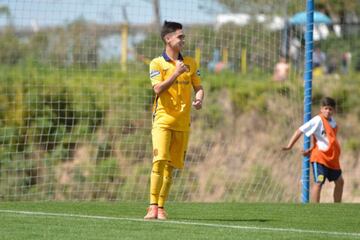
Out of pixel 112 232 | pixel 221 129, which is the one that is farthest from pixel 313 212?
pixel 221 129

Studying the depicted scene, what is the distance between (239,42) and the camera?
16391 mm

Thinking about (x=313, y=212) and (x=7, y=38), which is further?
(x=7, y=38)

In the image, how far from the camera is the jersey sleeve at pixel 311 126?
14038mm

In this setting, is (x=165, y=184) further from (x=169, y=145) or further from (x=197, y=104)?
(x=197, y=104)

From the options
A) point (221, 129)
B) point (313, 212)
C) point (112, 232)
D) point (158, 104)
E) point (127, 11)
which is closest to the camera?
point (112, 232)

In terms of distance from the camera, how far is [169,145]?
10836 mm

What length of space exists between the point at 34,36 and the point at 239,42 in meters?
3.74

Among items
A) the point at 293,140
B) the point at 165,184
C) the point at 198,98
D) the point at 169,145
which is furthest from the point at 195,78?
the point at 293,140

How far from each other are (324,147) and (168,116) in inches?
153

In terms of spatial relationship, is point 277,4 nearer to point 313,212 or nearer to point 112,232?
point 313,212

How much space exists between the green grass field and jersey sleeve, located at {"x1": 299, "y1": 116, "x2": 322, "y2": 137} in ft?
4.35

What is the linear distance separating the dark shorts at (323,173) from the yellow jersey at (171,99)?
3.68 meters

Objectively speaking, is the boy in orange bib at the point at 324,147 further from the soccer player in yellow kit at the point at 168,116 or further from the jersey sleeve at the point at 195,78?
the soccer player in yellow kit at the point at 168,116

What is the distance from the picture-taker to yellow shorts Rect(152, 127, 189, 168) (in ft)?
35.3
